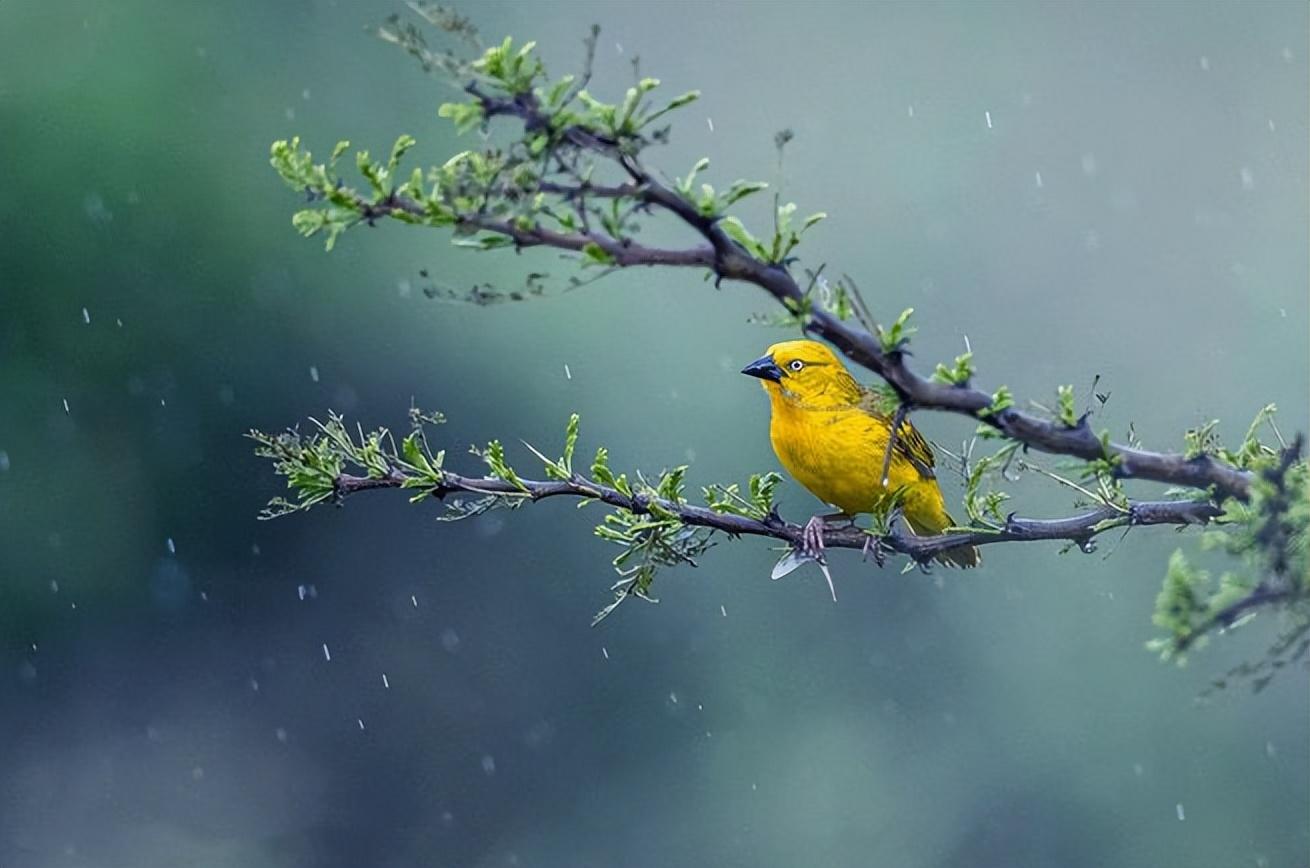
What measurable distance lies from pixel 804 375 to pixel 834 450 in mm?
179

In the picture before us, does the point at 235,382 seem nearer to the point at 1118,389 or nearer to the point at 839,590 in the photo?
the point at 839,590

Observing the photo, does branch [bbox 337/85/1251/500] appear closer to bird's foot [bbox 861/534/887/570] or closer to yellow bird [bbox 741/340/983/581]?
bird's foot [bbox 861/534/887/570]

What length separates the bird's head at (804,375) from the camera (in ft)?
12.1

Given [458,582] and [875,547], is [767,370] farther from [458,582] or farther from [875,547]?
[458,582]

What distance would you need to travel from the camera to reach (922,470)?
157 inches

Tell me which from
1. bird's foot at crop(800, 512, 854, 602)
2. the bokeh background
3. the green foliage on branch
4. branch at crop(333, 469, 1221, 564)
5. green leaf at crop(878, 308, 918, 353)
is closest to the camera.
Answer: the green foliage on branch

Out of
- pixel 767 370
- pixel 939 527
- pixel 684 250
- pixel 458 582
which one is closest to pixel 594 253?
pixel 684 250

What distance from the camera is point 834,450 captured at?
3664 mm

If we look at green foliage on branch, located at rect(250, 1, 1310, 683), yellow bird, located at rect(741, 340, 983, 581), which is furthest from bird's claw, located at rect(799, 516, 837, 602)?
yellow bird, located at rect(741, 340, 983, 581)

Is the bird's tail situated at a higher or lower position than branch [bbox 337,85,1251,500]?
lower

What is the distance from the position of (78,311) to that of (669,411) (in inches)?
172

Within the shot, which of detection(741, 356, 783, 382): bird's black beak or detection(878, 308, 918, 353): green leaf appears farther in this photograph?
detection(741, 356, 783, 382): bird's black beak

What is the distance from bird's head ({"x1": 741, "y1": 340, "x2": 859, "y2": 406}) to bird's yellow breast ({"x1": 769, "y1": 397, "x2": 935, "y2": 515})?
0.03 m

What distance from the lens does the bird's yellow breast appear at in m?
3.65
